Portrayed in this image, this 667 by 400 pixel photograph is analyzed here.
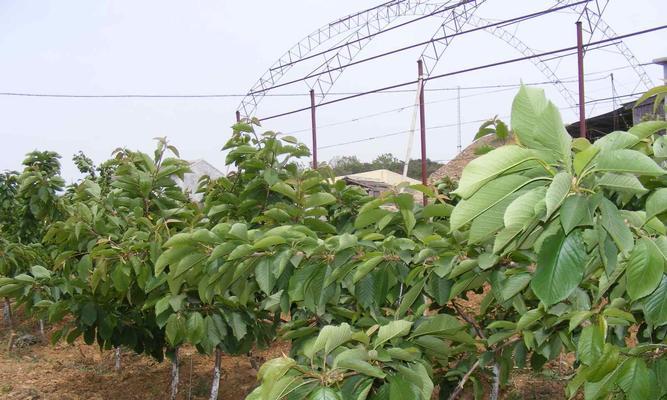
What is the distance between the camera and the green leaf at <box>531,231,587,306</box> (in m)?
0.88

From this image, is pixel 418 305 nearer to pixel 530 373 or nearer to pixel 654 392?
pixel 654 392

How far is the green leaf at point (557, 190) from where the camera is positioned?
0.74m

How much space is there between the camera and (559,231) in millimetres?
905

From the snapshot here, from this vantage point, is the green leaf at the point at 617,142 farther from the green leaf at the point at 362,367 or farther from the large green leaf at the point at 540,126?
the green leaf at the point at 362,367

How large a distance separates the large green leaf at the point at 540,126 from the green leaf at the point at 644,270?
20 centimetres

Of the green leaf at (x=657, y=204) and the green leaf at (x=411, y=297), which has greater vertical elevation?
the green leaf at (x=657, y=204)

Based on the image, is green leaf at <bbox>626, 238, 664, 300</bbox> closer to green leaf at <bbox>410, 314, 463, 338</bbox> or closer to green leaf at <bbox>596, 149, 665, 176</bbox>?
green leaf at <bbox>596, 149, 665, 176</bbox>

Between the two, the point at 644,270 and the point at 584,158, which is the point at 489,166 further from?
the point at 644,270

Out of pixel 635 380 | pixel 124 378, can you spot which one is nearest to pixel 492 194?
pixel 635 380

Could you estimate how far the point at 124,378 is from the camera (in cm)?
549

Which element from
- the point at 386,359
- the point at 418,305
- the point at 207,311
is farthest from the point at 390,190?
the point at 207,311

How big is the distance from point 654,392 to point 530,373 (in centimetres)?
381

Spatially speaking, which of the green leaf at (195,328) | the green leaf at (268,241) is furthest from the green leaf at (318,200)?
the green leaf at (195,328)

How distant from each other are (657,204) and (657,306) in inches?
11.1
